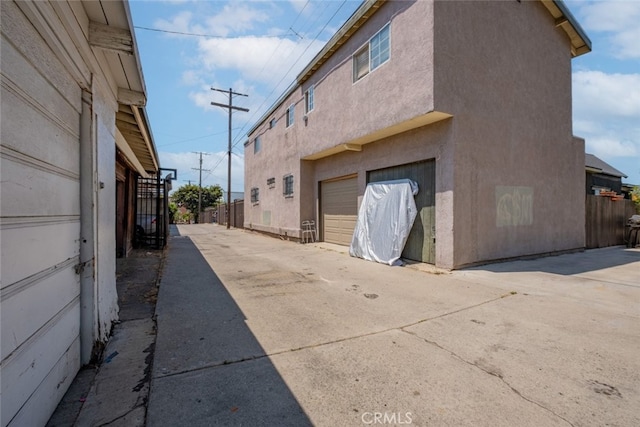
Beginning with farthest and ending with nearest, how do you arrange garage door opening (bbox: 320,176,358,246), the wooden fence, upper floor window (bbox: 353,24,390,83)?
the wooden fence, garage door opening (bbox: 320,176,358,246), upper floor window (bbox: 353,24,390,83)

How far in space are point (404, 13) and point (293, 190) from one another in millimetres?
7646

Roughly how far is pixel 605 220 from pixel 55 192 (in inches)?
610

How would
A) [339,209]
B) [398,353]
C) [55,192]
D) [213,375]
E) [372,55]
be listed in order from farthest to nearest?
[339,209] < [372,55] < [398,353] < [213,375] < [55,192]

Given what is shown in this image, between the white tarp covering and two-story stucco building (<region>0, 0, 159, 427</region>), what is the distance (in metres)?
6.11

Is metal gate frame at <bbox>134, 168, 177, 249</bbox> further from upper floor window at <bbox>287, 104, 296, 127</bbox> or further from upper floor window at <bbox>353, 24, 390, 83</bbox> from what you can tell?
upper floor window at <bbox>353, 24, 390, 83</bbox>

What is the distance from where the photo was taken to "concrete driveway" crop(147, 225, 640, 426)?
2162 millimetres

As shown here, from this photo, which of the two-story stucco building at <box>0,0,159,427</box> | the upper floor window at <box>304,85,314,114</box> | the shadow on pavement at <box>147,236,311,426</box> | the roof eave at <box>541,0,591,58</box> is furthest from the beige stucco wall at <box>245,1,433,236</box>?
the shadow on pavement at <box>147,236,311,426</box>

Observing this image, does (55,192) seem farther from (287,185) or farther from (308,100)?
(287,185)

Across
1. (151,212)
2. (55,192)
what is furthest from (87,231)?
(151,212)

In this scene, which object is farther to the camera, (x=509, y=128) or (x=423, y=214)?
(x=509, y=128)

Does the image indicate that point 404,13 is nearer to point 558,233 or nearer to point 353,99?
point 353,99

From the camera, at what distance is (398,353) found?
300 cm

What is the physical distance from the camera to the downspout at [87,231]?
2.85 meters

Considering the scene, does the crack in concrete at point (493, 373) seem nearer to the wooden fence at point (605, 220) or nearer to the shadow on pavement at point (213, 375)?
the shadow on pavement at point (213, 375)
